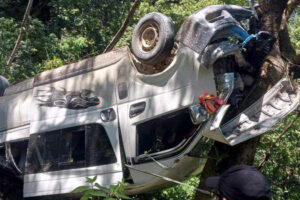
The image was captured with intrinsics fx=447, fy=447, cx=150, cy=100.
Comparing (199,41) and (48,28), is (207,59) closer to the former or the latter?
(199,41)

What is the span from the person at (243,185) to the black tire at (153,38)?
2.49m

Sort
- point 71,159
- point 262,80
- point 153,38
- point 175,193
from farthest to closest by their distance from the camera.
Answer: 1. point 175,193
2. point 71,159
3. point 153,38
4. point 262,80

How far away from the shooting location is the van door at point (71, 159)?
486 centimetres

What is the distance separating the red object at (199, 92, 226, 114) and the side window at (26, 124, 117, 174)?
4.14ft

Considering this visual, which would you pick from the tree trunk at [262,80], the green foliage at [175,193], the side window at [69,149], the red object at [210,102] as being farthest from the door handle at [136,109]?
the green foliage at [175,193]

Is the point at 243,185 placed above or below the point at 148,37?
below

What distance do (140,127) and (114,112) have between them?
371 millimetres

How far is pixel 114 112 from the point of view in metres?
4.89

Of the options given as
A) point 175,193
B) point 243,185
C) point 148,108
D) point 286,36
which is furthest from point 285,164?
point 243,185

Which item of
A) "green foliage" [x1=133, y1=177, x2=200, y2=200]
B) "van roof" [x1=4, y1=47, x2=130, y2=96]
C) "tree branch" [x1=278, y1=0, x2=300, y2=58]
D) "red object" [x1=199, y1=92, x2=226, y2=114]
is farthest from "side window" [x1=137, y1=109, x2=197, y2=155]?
"green foliage" [x1=133, y1=177, x2=200, y2=200]

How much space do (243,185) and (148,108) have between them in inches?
104

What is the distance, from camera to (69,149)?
17.1ft

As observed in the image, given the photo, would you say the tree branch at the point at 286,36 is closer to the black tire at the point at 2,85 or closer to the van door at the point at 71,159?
the van door at the point at 71,159

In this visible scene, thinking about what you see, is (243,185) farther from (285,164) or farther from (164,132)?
(285,164)
